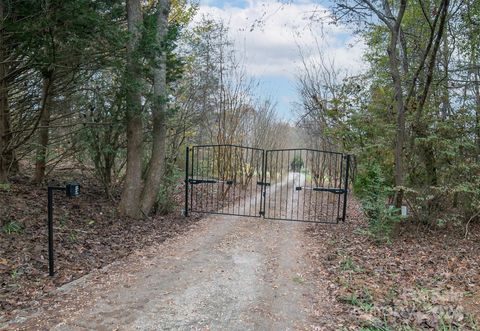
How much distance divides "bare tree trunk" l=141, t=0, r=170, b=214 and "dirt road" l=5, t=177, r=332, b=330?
1.65m

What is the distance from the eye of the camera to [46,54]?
180 inches

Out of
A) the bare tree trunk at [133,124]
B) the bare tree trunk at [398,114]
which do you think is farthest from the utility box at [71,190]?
the bare tree trunk at [398,114]

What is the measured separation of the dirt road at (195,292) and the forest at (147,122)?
0.55m

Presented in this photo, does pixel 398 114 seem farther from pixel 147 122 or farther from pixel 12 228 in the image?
pixel 12 228

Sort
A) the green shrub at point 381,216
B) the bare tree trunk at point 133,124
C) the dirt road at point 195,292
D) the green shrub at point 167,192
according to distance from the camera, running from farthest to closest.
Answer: the green shrub at point 167,192 < the bare tree trunk at point 133,124 < the green shrub at point 381,216 < the dirt road at point 195,292

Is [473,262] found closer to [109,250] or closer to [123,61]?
[109,250]

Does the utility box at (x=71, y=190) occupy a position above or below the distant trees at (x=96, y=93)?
below

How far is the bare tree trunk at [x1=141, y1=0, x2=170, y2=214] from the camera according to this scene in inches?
248

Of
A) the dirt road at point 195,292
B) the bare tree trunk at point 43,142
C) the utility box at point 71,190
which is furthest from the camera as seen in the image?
the bare tree trunk at point 43,142

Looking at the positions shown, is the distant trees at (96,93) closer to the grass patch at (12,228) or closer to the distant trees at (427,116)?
the grass patch at (12,228)

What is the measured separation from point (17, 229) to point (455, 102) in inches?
296

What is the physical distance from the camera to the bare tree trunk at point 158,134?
631cm

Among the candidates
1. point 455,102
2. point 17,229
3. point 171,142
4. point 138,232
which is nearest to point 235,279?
point 138,232

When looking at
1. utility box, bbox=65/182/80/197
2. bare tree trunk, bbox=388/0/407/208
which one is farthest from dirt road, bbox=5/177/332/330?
bare tree trunk, bbox=388/0/407/208
